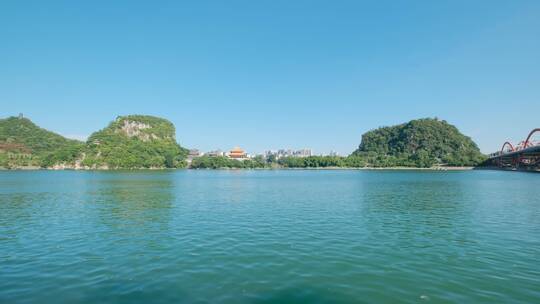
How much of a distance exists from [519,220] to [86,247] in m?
32.4

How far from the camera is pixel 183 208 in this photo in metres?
30.8

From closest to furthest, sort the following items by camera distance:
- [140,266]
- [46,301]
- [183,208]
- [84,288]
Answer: [46,301], [84,288], [140,266], [183,208]

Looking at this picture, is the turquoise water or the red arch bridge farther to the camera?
the red arch bridge

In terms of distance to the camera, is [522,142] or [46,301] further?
[522,142]

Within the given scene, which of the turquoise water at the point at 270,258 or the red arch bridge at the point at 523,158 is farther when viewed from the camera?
the red arch bridge at the point at 523,158

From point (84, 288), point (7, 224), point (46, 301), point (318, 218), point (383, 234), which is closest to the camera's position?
point (46, 301)

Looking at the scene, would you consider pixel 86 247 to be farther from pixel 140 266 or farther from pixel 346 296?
pixel 346 296

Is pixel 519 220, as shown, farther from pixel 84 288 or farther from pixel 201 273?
pixel 84 288

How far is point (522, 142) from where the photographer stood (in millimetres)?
179375

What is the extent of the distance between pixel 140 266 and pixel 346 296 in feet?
29.8

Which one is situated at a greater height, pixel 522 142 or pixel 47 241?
pixel 522 142

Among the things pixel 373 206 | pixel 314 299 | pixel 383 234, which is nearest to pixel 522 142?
pixel 373 206

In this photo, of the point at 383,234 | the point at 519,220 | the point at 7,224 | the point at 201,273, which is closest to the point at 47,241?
the point at 7,224

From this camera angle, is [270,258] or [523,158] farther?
[523,158]
